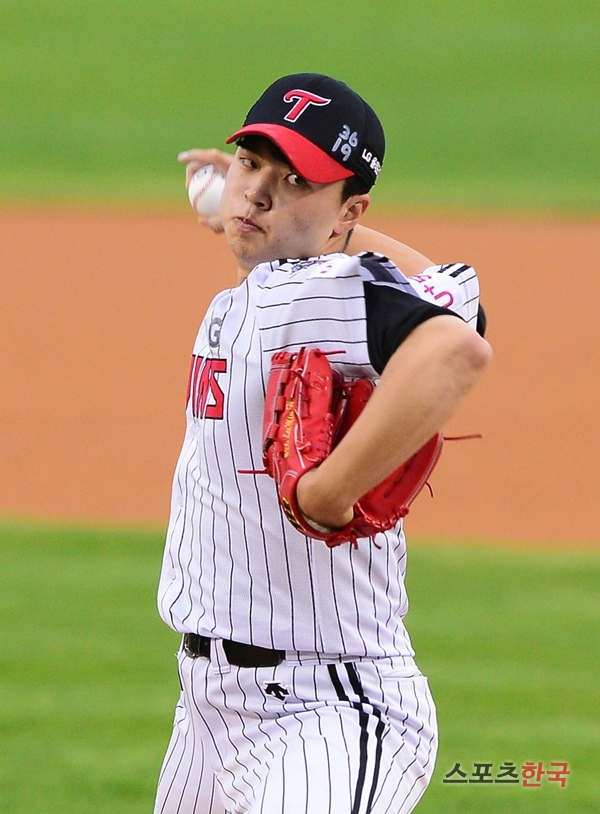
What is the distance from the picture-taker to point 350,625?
262 cm

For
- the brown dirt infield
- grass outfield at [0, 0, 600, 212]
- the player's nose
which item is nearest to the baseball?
the player's nose

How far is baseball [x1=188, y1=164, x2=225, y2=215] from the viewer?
3.19 meters

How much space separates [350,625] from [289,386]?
1.76ft

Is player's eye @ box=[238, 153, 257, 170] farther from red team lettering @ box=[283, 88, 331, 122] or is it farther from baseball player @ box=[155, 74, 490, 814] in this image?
red team lettering @ box=[283, 88, 331, 122]

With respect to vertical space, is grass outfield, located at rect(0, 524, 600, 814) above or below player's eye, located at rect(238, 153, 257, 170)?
below

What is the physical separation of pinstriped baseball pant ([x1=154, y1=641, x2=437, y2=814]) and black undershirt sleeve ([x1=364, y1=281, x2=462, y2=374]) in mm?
651

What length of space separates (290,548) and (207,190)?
0.99 metres

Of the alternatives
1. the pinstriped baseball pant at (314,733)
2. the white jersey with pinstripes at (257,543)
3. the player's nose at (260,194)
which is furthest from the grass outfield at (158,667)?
the player's nose at (260,194)

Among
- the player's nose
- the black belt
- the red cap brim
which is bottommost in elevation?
the black belt

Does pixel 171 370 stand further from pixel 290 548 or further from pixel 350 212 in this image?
pixel 290 548

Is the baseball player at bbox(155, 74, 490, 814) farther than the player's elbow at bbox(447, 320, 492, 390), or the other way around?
the baseball player at bbox(155, 74, 490, 814)

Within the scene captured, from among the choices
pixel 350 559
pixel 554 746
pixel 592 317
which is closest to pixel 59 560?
pixel 554 746

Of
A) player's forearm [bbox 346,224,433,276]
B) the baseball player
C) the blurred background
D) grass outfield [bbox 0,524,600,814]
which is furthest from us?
the blurred background

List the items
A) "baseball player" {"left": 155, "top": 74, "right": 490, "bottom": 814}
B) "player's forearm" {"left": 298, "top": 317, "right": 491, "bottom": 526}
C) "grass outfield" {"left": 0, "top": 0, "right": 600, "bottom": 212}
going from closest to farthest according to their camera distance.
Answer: "player's forearm" {"left": 298, "top": 317, "right": 491, "bottom": 526} < "baseball player" {"left": 155, "top": 74, "right": 490, "bottom": 814} < "grass outfield" {"left": 0, "top": 0, "right": 600, "bottom": 212}
